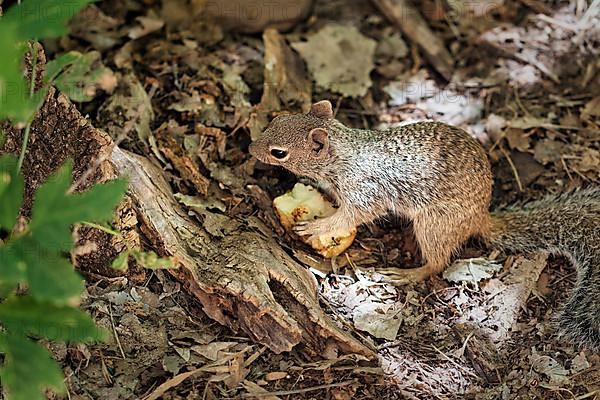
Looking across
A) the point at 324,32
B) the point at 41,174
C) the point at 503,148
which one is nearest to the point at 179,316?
the point at 41,174

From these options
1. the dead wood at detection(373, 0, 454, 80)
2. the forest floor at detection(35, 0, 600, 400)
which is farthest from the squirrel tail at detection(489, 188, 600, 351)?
the dead wood at detection(373, 0, 454, 80)

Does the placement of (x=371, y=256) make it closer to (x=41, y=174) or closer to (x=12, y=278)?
(x=41, y=174)

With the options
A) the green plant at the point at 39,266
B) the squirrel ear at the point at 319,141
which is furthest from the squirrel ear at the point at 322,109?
the green plant at the point at 39,266

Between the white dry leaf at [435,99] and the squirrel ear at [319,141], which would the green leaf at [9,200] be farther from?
the white dry leaf at [435,99]

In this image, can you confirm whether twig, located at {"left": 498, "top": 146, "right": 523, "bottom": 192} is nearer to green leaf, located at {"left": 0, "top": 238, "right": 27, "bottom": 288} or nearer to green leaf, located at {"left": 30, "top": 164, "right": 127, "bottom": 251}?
green leaf, located at {"left": 30, "top": 164, "right": 127, "bottom": 251}

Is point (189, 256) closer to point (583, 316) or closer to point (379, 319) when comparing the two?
point (379, 319)

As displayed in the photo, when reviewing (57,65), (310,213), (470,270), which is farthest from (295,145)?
(57,65)
